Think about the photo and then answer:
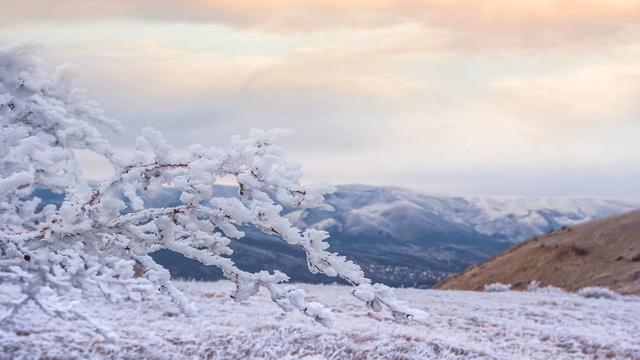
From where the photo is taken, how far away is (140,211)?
898 centimetres

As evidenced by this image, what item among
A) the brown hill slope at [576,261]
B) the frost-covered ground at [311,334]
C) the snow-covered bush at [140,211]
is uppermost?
the snow-covered bush at [140,211]

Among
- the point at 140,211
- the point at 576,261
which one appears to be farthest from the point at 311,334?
the point at 576,261

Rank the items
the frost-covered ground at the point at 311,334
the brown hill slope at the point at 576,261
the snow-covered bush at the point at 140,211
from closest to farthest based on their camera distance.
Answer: the snow-covered bush at the point at 140,211
the frost-covered ground at the point at 311,334
the brown hill slope at the point at 576,261

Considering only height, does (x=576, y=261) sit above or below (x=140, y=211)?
below

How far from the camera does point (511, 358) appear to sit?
14172mm

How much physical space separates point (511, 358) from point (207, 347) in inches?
218

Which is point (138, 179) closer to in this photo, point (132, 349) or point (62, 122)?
point (62, 122)

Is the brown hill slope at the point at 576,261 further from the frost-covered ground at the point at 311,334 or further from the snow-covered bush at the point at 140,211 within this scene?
the snow-covered bush at the point at 140,211

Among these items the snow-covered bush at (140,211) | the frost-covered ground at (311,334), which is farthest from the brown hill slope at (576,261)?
the snow-covered bush at (140,211)

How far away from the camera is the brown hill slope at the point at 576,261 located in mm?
44250

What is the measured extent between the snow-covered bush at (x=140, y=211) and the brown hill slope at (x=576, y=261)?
34.5m

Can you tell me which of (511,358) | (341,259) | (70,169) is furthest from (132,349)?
(511,358)

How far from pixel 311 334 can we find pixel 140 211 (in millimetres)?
5509

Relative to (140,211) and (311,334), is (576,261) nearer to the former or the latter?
(311,334)
